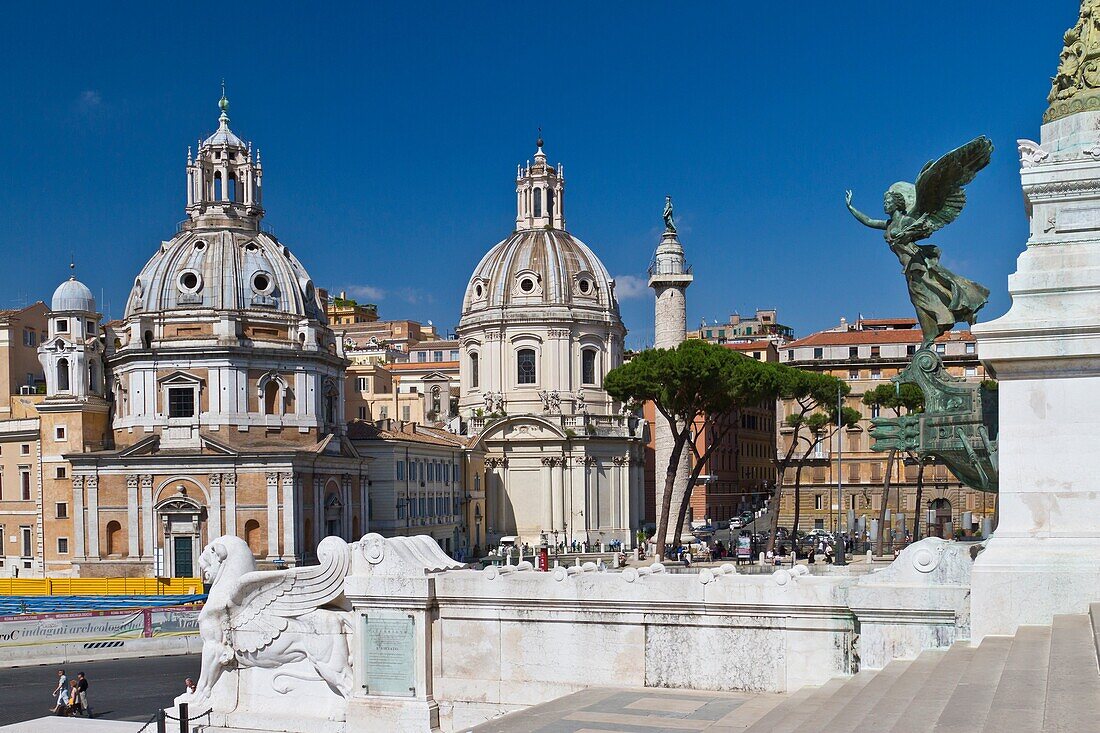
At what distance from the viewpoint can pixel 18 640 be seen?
37.9 metres

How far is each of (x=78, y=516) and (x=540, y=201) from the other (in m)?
38.4

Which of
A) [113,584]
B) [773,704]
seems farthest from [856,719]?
[113,584]

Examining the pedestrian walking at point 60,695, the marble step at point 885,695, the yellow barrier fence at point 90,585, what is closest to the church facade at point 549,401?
the yellow barrier fence at point 90,585

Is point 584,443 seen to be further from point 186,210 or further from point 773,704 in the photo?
point 773,704

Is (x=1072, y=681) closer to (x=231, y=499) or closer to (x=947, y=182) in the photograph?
(x=947, y=182)

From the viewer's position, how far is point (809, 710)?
11.3 meters

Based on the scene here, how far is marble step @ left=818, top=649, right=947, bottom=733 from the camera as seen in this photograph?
930cm

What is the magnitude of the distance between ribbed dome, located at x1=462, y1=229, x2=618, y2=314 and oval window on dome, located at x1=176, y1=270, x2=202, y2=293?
24.7 metres

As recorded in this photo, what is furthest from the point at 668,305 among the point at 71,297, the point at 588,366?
the point at 71,297

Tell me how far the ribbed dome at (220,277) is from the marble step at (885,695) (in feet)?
180

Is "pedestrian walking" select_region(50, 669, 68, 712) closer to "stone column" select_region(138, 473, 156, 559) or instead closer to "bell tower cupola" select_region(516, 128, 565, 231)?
"stone column" select_region(138, 473, 156, 559)

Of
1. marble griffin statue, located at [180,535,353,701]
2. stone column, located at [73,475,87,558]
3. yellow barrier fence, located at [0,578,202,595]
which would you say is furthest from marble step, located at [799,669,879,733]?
stone column, located at [73,475,87,558]

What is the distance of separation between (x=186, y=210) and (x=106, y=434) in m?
11.8

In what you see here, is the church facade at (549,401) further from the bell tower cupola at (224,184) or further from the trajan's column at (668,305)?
the bell tower cupola at (224,184)
